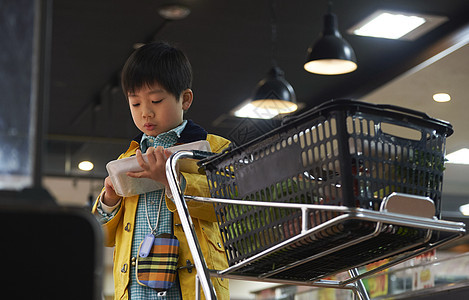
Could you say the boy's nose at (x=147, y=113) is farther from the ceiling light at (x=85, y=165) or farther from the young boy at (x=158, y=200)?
the ceiling light at (x=85, y=165)

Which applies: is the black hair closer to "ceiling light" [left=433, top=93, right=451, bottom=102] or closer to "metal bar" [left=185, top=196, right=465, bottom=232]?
"metal bar" [left=185, top=196, right=465, bottom=232]

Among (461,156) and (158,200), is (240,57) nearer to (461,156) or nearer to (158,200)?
(461,156)

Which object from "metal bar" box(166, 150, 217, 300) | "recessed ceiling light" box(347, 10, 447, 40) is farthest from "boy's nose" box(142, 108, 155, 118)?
"recessed ceiling light" box(347, 10, 447, 40)

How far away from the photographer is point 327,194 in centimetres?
127

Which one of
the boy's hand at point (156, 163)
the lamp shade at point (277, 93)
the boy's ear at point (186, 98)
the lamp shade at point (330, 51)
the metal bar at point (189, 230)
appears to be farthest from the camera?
the lamp shade at point (277, 93)

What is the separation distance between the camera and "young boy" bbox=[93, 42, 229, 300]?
1.76m

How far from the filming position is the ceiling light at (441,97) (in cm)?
670

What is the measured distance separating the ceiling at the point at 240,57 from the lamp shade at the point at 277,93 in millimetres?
408

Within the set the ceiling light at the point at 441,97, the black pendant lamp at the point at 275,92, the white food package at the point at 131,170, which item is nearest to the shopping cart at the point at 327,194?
the white food package at the point at 131,170

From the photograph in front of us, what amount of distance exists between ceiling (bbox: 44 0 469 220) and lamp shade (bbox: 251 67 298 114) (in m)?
0.41

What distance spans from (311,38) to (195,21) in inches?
42.1

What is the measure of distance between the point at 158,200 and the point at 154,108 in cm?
24

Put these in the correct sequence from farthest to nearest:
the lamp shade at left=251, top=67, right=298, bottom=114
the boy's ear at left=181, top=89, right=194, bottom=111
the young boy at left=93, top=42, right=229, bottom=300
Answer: the lamp shade at left=251, top=67, right=298, bottom=114 → the boy's ear at left=181, top=89, right=194, bottom=111 → the young boy at left=93, top=42, right=229, bottom=300

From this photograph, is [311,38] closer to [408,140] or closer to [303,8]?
[303,8]
